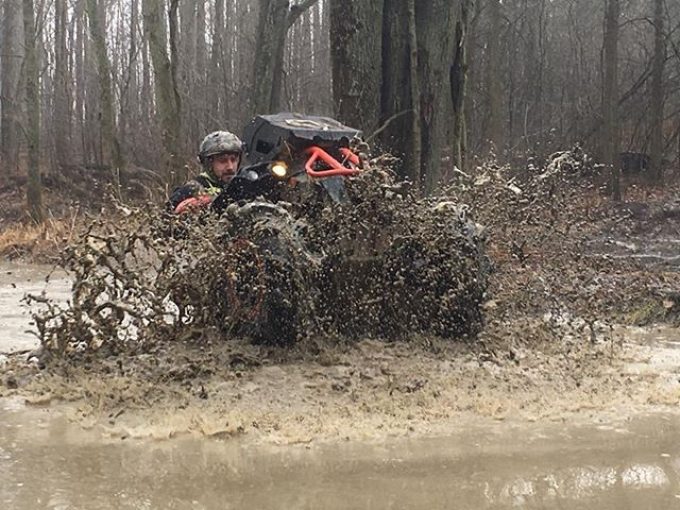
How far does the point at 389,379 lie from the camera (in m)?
4.30

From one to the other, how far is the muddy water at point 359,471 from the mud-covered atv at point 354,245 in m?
1.38

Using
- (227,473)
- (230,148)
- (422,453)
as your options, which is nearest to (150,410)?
(227,473)

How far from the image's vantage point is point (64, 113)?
925 inches

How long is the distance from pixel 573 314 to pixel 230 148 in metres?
2.63

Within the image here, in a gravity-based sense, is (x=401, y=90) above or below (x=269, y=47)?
below

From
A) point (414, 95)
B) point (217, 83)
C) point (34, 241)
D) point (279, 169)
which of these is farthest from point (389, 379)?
point (217, 83)

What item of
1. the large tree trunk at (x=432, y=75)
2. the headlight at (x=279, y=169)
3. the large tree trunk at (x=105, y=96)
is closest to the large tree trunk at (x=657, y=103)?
the large tree trunk at (x=105, y=96)

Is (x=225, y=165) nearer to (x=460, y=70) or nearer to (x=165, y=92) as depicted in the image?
(x=460, y=70)

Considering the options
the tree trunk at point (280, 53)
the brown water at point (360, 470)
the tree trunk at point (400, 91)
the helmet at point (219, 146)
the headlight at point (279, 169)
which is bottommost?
the brown water at point (360, 470)

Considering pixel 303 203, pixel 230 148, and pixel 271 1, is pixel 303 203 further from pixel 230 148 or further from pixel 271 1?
pixel 271 1

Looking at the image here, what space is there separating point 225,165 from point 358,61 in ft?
5.36

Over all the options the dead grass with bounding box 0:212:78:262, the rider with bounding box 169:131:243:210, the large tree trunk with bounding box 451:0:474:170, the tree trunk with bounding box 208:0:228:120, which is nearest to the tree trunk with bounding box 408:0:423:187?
the large tree trunk with bounding box 451:0:474:170

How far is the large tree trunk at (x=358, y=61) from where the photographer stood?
271 inches

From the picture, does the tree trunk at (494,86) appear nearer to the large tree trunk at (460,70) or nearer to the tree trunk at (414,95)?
the large tree trunk at (460,70)
